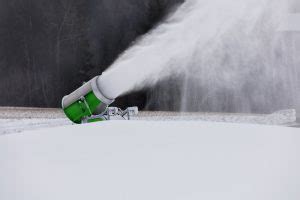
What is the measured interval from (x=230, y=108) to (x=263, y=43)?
202cm

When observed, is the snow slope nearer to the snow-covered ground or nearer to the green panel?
the green panel

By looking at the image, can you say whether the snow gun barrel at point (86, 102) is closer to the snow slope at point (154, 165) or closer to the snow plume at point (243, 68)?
the snow slope at point (154, 165)

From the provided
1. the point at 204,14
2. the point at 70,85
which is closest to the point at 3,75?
the point at 70,85

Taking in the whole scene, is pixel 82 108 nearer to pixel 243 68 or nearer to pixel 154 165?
pixel 154 165

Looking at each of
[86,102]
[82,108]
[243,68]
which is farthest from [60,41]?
[86,102]

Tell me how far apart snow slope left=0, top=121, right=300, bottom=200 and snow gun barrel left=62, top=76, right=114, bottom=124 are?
1328 millimetres

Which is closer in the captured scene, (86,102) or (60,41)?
(86,102)

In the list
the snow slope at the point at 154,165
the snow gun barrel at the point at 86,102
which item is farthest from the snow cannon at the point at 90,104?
the snow slope at the point at 154,165

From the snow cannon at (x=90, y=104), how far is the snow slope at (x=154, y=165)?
133 cm

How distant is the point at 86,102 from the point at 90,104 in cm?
5

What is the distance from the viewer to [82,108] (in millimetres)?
4320

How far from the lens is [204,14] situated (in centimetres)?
465

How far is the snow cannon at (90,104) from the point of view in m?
3.94

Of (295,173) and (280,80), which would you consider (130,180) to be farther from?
(280,80)
